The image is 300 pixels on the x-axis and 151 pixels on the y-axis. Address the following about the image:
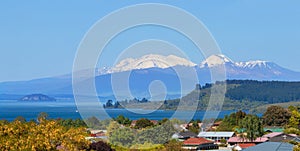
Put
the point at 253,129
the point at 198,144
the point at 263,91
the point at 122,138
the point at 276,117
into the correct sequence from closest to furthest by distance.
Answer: the point at 122,138
the point at 198,144
the point at 253,129
the point at 276,117
the point at 263,91

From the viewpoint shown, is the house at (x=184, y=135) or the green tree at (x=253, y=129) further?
the house at (x=184, y=135)

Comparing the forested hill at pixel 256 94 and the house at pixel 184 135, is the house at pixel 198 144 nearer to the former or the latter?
the house at pixel 184 135

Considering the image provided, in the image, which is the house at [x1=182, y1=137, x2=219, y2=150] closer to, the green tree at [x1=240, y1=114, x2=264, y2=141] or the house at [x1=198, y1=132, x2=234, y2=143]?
the green tree at [x1=240, y1=114, x2=264, y2=141]

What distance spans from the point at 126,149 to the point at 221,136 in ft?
29.2

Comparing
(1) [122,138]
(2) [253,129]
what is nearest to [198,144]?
(2) [253,129]

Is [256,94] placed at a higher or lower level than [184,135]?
higher

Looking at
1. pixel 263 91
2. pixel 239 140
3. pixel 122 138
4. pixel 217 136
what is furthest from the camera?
pixel 263 91

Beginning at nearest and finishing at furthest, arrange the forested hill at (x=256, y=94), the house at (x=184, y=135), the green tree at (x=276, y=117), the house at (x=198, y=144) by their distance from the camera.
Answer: the house at (x=198, y=144) → the house at (x=184, y=135) → the green tree at (x=276, y=117) → the forested hill at (x=256, y=94)

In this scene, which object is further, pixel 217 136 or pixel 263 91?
pixel 263 91

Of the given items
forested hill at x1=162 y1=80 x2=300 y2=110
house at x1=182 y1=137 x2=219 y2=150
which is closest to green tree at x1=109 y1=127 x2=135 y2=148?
house at x1=182 y1=137 x2=219 y2=150

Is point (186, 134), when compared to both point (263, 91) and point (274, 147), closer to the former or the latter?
point (274, 147)

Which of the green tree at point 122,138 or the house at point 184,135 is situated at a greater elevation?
the green tree at point 122,138

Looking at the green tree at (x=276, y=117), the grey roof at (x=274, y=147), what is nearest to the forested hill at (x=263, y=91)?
the green tree at (x=276, y=117)

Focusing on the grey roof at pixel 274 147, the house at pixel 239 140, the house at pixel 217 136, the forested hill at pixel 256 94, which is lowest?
the house at pixel 239 140
